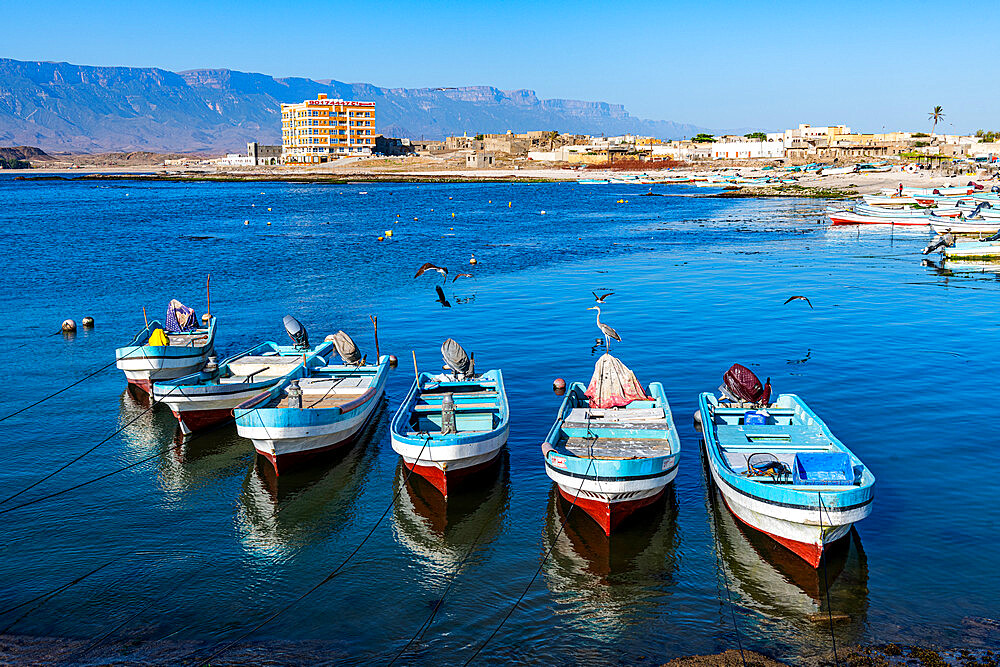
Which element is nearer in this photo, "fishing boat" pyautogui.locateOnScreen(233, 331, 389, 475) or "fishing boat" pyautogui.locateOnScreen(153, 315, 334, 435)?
"fishing boat" pyautogui.locateOnScreen(233, 331, 389, 475)

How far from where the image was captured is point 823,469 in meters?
14.4

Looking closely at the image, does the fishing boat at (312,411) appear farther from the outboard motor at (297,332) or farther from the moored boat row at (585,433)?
the outboard motor at (297,332)

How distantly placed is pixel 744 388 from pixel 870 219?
59.0 m

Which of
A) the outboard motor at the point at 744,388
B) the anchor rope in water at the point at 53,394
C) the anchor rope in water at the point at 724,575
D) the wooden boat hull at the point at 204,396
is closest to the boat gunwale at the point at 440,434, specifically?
the wooden boat hull at the point at 204,396

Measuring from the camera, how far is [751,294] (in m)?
40.7

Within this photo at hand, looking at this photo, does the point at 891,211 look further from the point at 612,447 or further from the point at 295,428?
the point at 295,428

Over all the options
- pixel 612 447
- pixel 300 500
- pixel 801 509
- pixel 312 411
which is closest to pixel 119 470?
pixel 300 500

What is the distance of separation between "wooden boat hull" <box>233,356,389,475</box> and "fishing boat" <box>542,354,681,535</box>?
17.2ft

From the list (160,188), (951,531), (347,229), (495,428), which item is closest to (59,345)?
(495,428)

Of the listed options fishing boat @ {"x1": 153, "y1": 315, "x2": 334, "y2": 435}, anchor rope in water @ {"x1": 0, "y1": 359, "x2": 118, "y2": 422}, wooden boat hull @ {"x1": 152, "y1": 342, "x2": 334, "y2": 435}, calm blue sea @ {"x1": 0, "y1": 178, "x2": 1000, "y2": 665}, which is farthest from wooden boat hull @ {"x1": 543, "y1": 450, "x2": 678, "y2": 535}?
anchor rope in water @ {"x1": 0, "y1": 359, "x2": 118, "y2": 422}

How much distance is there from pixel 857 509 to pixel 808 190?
10967 centimetres

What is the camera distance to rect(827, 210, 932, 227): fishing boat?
225 ft

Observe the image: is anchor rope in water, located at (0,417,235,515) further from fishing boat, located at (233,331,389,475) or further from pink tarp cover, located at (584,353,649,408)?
pink tarp cover, located at (584,353,649,408)

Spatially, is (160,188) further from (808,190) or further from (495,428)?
(495,428)
